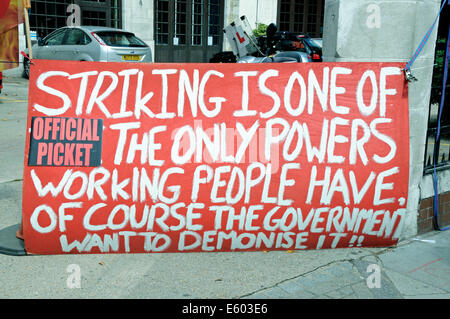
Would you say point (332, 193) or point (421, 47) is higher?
point (421, 47)

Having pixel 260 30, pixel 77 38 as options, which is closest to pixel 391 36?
pixel 77 38

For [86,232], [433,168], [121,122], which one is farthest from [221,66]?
[433,168]

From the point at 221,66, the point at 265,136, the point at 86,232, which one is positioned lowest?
the point at 86,232

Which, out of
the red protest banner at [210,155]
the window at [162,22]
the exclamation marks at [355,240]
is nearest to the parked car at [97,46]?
the window at [162,22]

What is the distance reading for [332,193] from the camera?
12.8ft

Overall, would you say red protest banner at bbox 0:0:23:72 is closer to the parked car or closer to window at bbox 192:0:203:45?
the parked car

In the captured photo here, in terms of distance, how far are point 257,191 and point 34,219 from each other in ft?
5.56

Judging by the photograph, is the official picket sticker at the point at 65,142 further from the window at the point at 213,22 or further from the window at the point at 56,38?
the window at the point at 213,22

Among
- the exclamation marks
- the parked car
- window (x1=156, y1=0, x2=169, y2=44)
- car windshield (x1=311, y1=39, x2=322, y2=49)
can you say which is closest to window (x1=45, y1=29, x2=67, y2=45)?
the parked car

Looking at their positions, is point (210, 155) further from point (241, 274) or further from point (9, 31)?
point (9, 31)

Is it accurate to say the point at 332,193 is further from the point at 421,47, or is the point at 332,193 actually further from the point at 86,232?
the point at 86,232
